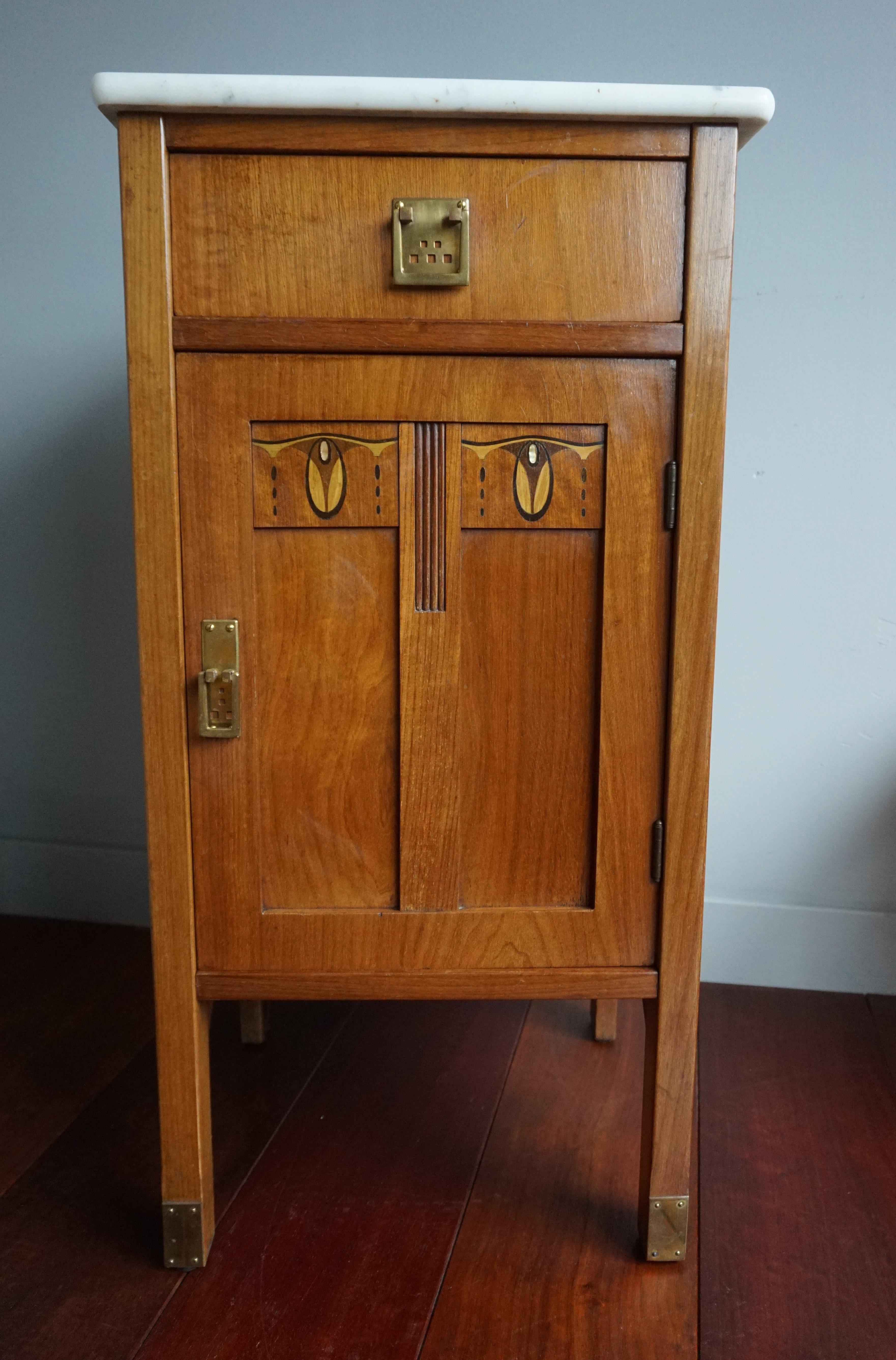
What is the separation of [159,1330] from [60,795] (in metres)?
1.13

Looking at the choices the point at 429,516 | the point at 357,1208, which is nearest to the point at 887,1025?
the point at 357,1208

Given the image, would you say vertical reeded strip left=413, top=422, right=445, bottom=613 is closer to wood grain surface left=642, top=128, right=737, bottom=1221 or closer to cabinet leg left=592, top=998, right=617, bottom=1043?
wood grain surface left=642, top=128, right=737, bottom=1221

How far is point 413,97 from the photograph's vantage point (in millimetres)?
933

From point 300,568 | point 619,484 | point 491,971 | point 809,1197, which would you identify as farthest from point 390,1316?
point 619,484

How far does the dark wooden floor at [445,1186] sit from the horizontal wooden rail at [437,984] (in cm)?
30

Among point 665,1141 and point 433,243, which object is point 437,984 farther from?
point 433,243

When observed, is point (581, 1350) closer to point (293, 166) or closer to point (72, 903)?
point (293, 166)

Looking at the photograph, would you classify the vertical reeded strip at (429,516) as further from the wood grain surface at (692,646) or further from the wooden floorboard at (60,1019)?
the wooden floorboard at (60,1019)

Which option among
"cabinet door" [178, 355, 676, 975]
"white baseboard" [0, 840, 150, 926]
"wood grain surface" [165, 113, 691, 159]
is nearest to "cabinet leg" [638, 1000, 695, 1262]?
"cabinet door" [178, 355, 676, 975]

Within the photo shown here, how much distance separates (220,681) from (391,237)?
456mm

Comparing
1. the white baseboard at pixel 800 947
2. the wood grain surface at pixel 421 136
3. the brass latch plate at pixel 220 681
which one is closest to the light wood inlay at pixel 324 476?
the brass latch plate at pixel 220 681

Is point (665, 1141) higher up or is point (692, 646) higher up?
Result: point (692, 646)

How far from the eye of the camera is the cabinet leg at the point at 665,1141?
1.11 meters

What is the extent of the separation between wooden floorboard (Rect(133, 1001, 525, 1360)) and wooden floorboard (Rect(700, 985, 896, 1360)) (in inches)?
11.6
